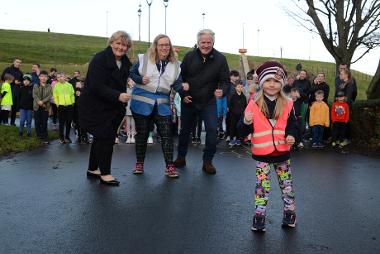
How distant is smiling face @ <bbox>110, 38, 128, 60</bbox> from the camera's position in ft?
22.0

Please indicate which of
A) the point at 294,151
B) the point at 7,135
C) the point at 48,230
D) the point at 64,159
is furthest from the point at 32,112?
the point at 48,230

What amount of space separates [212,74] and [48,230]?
3.89 metres

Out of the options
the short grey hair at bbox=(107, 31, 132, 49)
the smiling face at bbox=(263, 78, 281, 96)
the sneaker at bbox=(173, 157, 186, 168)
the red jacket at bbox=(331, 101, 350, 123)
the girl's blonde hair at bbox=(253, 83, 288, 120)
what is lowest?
the sneaker at bbox=(173, 157, 186, 168)

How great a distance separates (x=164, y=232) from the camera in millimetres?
4609

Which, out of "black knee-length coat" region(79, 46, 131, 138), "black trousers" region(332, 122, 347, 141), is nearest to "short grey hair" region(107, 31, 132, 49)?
"black knee-length coat" region(79, 46, 131, 138)

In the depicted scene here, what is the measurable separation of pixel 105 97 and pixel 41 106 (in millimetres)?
6442

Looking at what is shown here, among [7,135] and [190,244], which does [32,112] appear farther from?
[190,244]

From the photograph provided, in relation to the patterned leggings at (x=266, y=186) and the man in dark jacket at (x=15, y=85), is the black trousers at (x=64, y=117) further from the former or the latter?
the patterned leggings at (x=266, y=186)

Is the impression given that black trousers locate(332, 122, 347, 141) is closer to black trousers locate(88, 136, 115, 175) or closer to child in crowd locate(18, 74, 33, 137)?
black trousers locate(88, 136, 115, 175)

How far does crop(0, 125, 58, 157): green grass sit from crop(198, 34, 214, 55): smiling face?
184 inches

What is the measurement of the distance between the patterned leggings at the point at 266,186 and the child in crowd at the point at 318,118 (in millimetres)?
7129

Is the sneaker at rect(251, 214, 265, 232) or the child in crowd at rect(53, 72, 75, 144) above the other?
the child in crowd at rect(53, 72, 75, 144)

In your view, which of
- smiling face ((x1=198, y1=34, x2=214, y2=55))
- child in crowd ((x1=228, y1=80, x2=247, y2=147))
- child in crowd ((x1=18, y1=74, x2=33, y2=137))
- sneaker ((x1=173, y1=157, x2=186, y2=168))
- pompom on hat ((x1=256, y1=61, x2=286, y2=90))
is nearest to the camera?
pompom on hat ((x1=256, y1=61, x2=286, y2=90))

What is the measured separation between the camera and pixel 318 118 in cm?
1216
